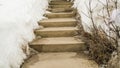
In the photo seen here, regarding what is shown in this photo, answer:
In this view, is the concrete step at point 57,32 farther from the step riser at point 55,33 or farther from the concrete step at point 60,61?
the concrete step at point 60,61

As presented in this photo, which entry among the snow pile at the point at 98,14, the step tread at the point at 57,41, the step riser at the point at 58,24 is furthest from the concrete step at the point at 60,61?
the step riser at the point at 58,24

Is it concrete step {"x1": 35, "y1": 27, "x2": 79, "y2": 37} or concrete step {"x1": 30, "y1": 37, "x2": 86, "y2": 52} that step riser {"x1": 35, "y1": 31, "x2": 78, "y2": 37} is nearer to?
concrete step {"x1": 35, "y1": 27, "x2": 79, "y2": 37}

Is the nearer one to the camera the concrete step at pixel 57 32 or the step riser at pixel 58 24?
the concrete step at pixel 57 32

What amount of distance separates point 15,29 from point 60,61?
3.00ft

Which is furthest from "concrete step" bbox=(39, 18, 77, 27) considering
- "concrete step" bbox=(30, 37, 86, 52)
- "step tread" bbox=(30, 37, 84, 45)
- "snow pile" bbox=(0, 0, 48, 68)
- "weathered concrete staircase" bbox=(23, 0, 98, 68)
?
"concrete step" bbox=(30, 37, 86, 52)

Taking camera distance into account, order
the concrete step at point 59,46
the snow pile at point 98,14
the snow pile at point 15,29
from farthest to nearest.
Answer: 1. the concrete step at point 59,46
2. the snow pile at point 98,14
3. the snow pile at point 15,29

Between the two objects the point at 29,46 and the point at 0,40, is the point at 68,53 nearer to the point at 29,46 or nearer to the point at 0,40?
the point at 29,46

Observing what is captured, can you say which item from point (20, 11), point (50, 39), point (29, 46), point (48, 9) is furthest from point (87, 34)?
point (48, 9)

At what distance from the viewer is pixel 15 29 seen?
370 centimetres

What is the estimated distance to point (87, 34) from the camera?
4156 mm

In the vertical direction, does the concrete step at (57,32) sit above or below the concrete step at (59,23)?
below

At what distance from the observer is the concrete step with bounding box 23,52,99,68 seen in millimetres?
3465

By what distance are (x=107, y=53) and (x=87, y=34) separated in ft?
2.74

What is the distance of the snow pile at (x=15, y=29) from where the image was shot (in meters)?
3.18
